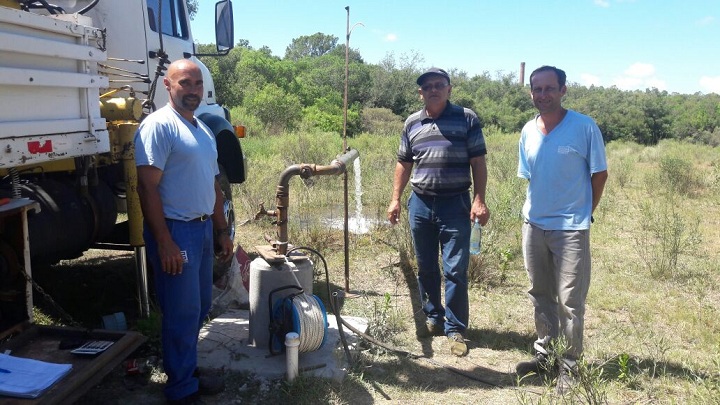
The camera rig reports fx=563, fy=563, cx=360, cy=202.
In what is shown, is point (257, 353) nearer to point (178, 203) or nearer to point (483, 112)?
point (178, 203)

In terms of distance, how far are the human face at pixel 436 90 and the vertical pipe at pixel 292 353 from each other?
1.84 meters

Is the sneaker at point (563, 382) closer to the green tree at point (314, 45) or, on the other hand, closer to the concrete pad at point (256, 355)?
the concrete pad at point (256, 355)

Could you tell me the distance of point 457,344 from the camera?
3.98 metres

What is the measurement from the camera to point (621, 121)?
1211 inches

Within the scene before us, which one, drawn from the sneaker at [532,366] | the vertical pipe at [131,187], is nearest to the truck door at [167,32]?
the vertical pipe at [131,187]

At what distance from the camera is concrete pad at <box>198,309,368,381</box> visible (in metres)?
3.47

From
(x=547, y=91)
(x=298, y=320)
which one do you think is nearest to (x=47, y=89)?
(x=298, y=320)

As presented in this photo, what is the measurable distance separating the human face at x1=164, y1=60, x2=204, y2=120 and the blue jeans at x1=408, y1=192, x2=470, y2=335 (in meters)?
1.80

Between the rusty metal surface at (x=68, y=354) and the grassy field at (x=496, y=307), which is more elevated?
the rusty metal surface at (x=68, y=354)

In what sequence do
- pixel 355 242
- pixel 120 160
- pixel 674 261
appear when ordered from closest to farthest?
pixel 120 160, pixel 674 261, pixel 355 242

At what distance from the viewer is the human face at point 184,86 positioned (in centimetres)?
296

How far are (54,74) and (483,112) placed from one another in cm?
3204

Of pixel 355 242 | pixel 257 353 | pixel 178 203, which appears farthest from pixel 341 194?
pixel 178 203

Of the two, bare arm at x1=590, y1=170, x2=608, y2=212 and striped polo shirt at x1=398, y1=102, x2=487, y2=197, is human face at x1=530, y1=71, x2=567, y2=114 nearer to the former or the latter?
bare arm at x1=590, y1=170, x2=608, y2=212
